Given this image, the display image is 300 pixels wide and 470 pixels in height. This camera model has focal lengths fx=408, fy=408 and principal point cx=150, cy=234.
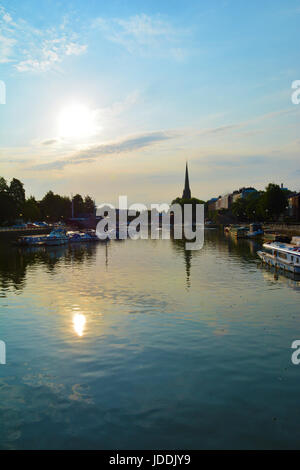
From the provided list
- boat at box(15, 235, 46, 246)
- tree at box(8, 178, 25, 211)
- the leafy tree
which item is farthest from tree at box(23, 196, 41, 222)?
boat at box(15, 235, 46, 246)

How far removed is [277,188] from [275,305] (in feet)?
415

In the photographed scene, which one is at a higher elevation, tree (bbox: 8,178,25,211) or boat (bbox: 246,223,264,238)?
tree (bbox: 8,178,25,211)

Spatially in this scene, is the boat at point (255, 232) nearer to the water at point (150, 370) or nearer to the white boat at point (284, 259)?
the white boat at point (284, 259)

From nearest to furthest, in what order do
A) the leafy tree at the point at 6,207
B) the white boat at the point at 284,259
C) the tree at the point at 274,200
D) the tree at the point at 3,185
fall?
the white boat at the point at 284,259
the leafy tree at the point at 6,207
the tree at the point at 274,200
the tree at the point at 3,185

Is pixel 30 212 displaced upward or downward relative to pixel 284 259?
upward

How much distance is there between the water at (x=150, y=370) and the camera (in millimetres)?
12938

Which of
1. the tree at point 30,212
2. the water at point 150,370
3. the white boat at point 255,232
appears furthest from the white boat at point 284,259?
the tree at point 30,212

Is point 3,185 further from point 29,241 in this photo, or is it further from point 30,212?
point 29,241

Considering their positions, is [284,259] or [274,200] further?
[274,200]

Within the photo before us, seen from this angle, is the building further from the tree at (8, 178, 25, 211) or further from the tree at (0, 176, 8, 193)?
the tree at (0, 176, 8, 193)

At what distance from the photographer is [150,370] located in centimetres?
1820

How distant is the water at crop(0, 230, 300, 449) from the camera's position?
12.9 m

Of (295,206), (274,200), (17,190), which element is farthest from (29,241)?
Answer: (295,206)

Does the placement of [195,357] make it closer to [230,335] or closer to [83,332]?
[230,335]
